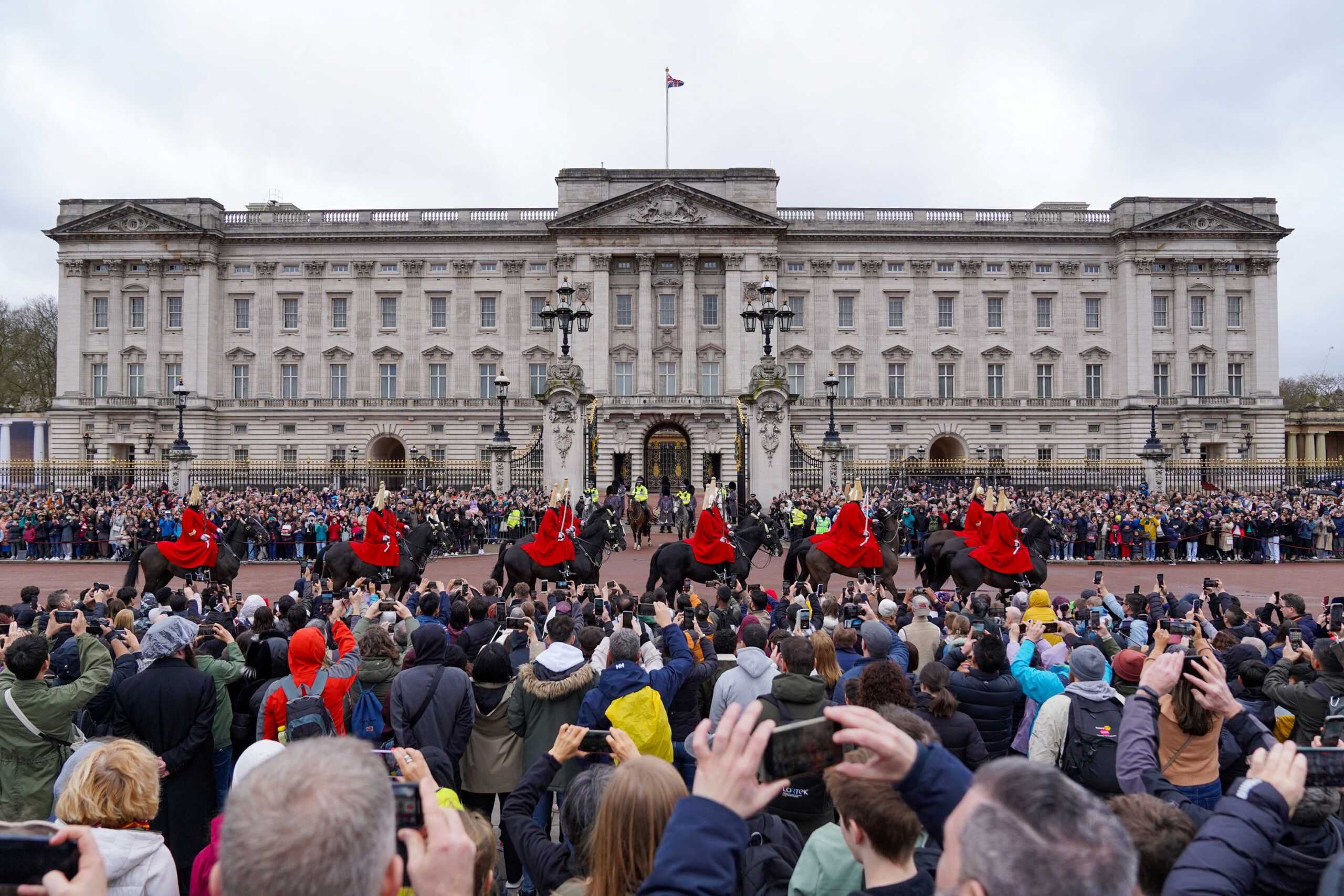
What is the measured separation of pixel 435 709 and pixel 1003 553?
10952 mm

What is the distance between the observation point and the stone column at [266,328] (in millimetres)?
52781

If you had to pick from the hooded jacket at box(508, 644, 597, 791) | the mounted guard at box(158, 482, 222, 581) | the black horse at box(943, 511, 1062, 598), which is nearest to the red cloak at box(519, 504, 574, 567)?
the mounted guard at box(158, 482, 222, 581)

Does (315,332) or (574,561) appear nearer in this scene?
(574,561)

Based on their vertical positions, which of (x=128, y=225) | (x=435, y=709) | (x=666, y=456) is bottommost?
(x=435, y=709)

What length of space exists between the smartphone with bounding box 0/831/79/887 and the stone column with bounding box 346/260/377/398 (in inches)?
2108

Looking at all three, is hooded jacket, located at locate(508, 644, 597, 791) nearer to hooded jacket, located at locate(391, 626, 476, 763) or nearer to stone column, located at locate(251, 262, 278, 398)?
hooded jacket, located at locate(391, 626, 476, 763)

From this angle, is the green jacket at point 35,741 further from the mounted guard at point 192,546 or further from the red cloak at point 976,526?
the red cloak at point 976,526

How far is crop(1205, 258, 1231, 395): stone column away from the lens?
5144 centimetres

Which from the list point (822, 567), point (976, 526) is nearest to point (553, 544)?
point (822, 567)

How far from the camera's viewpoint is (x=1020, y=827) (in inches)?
64.6

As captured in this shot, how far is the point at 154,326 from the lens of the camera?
51.6 meters

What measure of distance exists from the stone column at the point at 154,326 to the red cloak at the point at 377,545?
44.6 m

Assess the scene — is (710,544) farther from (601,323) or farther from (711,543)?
(601,323)

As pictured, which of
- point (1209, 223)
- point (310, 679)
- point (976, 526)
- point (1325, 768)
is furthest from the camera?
point (1209, 223)
